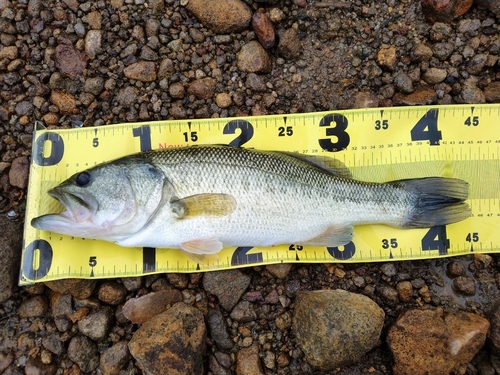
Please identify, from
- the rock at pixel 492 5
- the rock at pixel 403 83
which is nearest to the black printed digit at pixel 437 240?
the rock at pixel 403 83

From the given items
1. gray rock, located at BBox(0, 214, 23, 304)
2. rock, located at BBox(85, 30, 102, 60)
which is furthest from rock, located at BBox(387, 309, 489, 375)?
rock, located at BBox(85, 30, 102, 60)

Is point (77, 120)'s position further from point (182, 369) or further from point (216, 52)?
point (182, 369)

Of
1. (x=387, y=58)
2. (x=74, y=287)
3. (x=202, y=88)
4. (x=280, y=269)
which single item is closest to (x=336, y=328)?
(x=280, y=269)

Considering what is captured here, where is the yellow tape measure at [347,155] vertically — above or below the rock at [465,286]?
above

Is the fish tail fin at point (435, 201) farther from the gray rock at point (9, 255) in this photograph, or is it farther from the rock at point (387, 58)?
the gray rock at point (9, 255)

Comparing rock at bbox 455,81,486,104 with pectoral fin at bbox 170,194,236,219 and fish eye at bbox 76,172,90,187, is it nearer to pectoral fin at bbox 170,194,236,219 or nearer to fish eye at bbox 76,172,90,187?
pectoral fin at bbox 170,194,236,219

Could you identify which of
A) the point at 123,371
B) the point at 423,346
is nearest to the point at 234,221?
the point at 123,371
